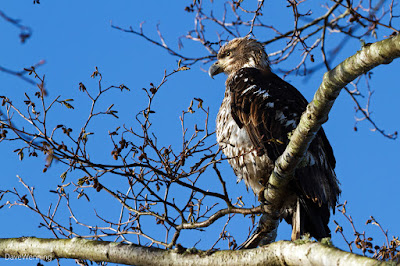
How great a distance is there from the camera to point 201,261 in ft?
11.7

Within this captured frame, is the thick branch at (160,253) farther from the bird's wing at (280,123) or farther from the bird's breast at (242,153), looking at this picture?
the bird's breast at (242,153)

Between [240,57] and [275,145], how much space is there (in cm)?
219

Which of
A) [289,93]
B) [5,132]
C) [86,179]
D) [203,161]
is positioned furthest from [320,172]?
[5,132]

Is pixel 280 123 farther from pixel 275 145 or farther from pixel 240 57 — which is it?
pixel 240 57

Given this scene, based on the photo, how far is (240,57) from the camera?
6.68m

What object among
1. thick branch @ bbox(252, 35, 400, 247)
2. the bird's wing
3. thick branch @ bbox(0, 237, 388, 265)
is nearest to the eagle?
the bird's wing

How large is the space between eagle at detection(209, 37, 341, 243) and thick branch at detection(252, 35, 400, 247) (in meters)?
0.39

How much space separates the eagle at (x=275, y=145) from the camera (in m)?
4.65

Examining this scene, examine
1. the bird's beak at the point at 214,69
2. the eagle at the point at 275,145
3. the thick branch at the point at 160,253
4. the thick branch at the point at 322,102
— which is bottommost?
the thick branch at the point at 160,253

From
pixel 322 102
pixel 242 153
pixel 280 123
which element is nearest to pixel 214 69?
pixel 280 123

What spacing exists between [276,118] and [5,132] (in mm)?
2463

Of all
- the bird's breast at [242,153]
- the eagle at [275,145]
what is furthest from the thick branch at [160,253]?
the bird's breast at [242,153]

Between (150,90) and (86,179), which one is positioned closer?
(86,179)

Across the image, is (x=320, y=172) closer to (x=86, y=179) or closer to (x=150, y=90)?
(x=150, y=90)
